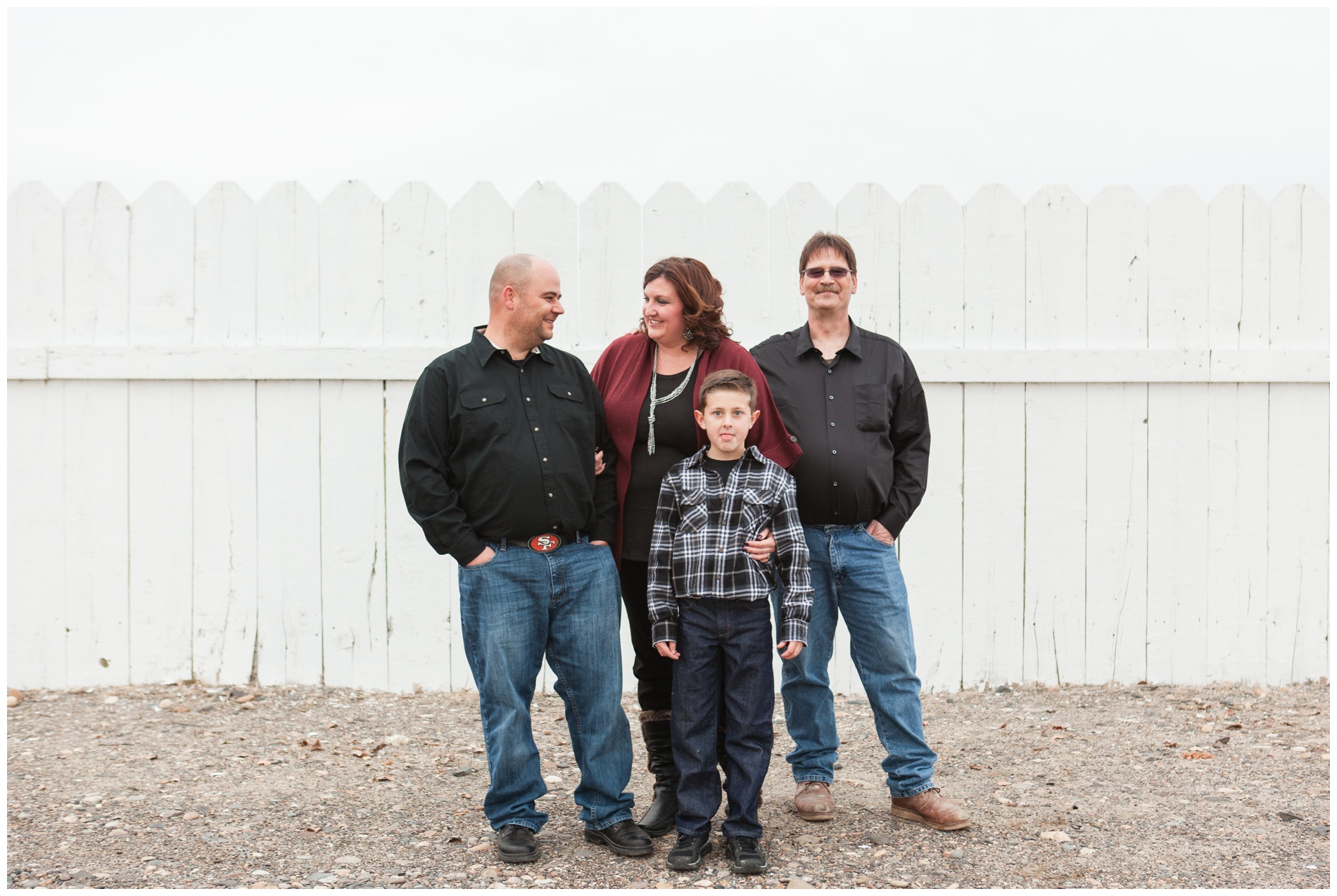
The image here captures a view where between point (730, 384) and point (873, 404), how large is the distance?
2.12 feet

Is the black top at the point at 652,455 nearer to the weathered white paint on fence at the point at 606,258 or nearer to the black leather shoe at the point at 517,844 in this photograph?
the black leather shoe at the point at 517,844

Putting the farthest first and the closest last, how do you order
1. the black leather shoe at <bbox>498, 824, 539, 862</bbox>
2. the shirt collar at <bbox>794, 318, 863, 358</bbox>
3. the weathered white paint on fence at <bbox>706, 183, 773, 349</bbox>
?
the weathered white paint on fence at <bbox>706, 183, 773, 349</bbox>, the shirt collar at <bbox>794, 318, 863, 358</bbox>, the black leather shoe at <bbox>498, 824, 539, 862</bbox>

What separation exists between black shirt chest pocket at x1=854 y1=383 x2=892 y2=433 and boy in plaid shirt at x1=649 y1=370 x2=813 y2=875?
49 centimetres

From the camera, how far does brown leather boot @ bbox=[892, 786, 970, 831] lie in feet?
11.0

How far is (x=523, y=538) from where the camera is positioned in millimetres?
3186

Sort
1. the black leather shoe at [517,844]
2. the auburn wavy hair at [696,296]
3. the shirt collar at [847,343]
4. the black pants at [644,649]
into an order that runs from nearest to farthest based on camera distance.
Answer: the black leather shoe at [517,844] → the auburn wavy hair at [696,296] → the black pants at [644,649] → the shirt collar at [847,343]

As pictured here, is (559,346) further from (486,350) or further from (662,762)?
(662,762)

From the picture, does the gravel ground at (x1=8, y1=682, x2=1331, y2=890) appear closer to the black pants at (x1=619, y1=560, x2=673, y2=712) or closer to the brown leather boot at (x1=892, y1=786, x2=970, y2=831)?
the brown leather boot at (x1=892, y1=786, x2=970, y2=831)

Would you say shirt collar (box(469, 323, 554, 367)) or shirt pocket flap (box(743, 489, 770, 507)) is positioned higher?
shirt collar (box(469, 323, 554, 367))

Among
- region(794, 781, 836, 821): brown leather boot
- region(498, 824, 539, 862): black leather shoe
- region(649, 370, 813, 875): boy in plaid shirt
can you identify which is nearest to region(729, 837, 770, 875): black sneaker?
region(649, 370, 813, 875): boy in plaid shirt

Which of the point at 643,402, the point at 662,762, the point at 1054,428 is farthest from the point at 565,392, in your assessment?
the point at 1054,428

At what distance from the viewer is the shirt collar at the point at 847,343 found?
3.47 m

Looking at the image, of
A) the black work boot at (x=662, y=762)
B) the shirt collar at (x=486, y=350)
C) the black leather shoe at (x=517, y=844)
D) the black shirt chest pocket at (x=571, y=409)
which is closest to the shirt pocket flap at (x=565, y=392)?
the black shirt chest pocket at (x=571, y=409)

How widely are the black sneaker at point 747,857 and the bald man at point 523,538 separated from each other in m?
0.30
